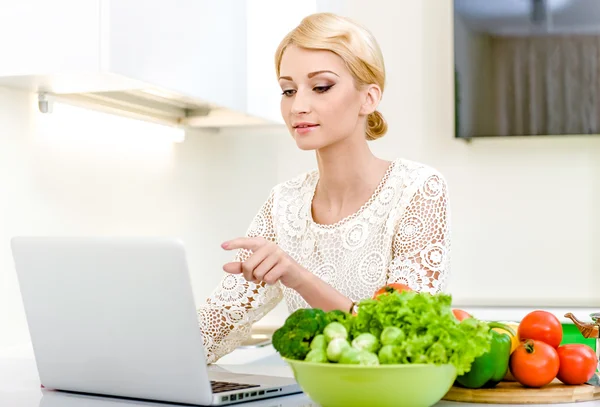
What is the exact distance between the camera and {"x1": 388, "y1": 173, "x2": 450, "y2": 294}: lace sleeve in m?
1.73

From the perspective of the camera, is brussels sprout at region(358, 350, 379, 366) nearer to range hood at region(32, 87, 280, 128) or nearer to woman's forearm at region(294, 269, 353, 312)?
woman's forearm at region(294, 269, 353, 312)

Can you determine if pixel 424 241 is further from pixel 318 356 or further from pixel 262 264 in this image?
pixel 318 356

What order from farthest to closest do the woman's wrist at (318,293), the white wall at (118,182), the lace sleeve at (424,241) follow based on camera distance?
1. the white wall at (118,182)
2. the lace sleeve at (424,241)
3. the woman's wrist at (318,293)

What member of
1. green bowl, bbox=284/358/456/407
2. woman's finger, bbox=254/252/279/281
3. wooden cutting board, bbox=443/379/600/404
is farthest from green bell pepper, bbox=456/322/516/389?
woman's finger, bbox=254/252/279/281

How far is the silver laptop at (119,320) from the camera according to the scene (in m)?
1.27

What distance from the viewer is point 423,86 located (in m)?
3.52

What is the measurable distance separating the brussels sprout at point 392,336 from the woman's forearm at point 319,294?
0.47m

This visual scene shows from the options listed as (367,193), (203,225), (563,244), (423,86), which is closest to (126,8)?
(367,193)

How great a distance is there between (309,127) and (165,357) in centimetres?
63

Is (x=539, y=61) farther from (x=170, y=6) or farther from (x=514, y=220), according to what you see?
(x=170, y=6)

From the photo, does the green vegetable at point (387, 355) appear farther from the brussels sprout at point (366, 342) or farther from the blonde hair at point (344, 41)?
the blonde hair at point (344, 41)

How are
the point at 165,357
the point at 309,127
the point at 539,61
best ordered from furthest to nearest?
the point at 539,61, the point at 309,127, the point at 165,357

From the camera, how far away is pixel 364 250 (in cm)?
188

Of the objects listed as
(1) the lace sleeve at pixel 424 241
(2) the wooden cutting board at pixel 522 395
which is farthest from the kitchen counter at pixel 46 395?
(1) the lace sleeve at pixel 424 241
